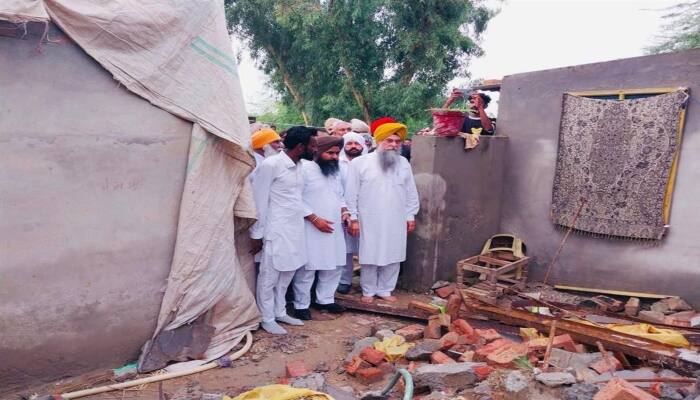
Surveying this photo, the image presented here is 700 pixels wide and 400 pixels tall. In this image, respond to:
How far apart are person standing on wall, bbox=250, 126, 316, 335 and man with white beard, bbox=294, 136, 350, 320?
20 centimetres

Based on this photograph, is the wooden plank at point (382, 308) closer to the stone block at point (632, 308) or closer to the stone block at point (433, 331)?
the stone block at point (433, 331)

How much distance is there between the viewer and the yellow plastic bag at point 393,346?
392 cm

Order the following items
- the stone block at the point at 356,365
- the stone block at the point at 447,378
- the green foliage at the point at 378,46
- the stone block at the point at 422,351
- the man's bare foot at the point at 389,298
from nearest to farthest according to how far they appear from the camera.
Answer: the stone block at the point at 447,378
the stone block at the point at 356,365
the stone block at the point at 422,351
the man's bare foot at the point at 389,298
the green foliage at the point at 378,46

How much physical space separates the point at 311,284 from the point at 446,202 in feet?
5.92

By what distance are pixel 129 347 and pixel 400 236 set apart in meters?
2.80

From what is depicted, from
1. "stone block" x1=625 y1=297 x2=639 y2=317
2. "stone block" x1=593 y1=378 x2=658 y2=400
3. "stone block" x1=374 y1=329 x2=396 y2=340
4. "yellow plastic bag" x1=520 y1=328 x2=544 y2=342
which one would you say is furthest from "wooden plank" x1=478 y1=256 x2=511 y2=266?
"stone block" x1=593 y1=378 x2=658 y2=400

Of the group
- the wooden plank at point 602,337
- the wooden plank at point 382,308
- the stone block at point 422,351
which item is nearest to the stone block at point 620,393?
the wooden plank at point 602,337

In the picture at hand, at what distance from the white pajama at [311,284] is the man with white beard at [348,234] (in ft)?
1.41

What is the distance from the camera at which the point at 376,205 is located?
527cm

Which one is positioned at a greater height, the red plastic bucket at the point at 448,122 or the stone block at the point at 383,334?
the red plastic bucket at the point at 448,122

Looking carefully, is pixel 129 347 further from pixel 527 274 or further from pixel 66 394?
pixel 527 274

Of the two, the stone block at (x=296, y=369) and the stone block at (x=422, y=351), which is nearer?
the stone block at (x=296, y=369)

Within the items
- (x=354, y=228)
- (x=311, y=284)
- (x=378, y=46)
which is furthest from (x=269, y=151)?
(x=378, y=46)

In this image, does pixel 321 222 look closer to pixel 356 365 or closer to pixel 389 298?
pixel 389 298
